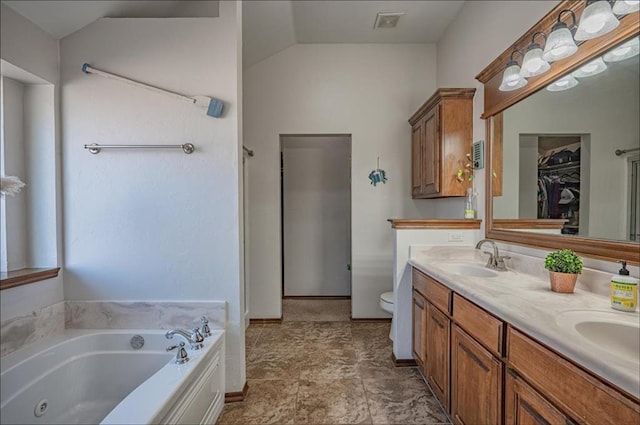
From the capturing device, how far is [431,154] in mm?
2770

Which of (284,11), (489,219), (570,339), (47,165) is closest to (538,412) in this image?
(570,339)

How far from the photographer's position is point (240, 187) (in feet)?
6.88

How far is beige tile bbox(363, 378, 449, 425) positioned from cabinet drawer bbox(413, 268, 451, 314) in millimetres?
662

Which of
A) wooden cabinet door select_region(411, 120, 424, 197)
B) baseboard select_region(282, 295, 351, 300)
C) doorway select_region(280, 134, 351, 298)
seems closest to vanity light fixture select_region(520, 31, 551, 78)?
wooden cabinet door select_region(411, 120, 424, 197)

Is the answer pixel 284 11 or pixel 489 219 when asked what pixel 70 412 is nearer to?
pixel 489 219

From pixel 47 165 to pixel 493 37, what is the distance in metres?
3.09

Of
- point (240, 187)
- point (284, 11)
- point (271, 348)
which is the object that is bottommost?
point (271, 348)

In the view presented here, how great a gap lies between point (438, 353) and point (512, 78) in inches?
66.2

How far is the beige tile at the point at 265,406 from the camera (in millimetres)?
1869

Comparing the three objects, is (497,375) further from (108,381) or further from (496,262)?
(108,381)

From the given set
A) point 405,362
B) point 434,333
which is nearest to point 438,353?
point 434,333

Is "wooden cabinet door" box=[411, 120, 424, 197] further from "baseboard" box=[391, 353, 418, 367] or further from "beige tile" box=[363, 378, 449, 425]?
"beige tile" box=[363, 378, 449, 425]

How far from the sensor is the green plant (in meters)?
1.38

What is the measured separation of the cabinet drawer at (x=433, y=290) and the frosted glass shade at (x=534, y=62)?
50.4 inches
